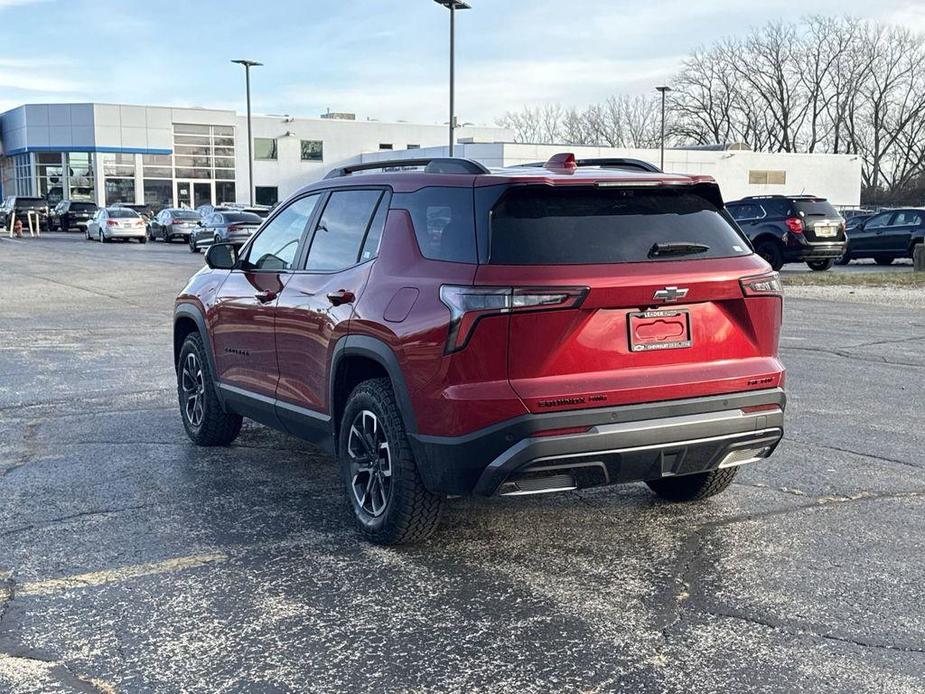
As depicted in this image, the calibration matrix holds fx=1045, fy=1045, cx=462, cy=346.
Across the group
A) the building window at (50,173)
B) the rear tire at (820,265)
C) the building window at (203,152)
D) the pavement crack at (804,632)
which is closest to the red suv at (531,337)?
the pavement crack at (804,632)

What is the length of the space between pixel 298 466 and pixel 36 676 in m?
2.92

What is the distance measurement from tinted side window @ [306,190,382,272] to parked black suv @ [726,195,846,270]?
18.6m

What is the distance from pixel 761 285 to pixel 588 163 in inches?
53.2

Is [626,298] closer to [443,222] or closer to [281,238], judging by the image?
[443,222]

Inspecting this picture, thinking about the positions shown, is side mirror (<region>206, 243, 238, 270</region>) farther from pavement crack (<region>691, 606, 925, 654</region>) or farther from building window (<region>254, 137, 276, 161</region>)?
building window (<region>254, 137, 276, 161</region>)

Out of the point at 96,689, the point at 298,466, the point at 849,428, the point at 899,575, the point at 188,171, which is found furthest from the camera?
the point at 188,171

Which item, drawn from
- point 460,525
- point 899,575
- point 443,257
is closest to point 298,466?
point 460,525

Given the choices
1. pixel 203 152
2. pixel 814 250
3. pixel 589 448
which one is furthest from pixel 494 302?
pixel 203 152

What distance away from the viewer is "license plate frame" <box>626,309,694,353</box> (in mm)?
4449

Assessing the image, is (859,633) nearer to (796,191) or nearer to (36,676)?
(36,676)

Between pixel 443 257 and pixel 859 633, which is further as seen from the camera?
pixel 443 257

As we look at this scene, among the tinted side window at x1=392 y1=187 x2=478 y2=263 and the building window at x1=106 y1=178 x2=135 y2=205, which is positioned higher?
the building window at x1=106 y1=178 x2=135 y2=205

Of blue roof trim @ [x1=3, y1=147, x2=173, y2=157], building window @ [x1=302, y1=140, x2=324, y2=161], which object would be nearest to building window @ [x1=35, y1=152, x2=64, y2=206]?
blue roof trim @ [x1=3, y1=147, x2=173, y2=157]

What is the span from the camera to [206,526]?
17.1ft
